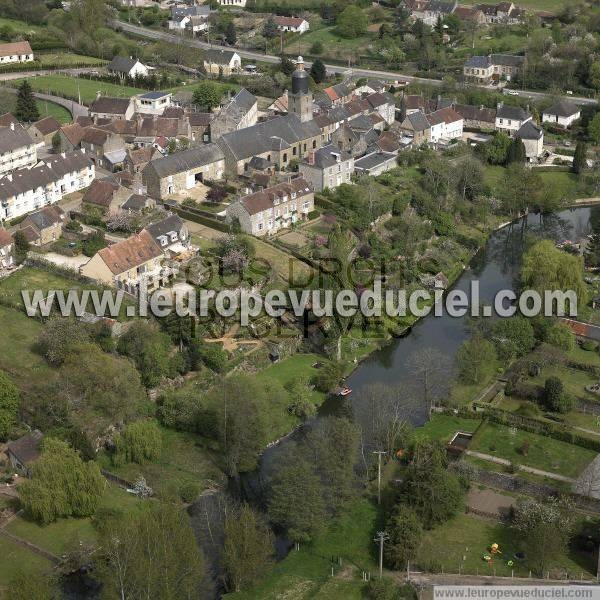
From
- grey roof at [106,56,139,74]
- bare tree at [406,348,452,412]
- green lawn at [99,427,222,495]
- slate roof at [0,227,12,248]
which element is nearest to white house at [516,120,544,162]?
bare tree at [406,348,452,412]

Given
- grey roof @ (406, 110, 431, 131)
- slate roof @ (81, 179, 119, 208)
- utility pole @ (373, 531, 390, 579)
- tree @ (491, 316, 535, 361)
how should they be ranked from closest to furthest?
utility pole @ (373, 531, 390, 579) → tree @ (491, 316, 535, 361) → slate roof @ (81, 179, 119, 208) → grey roof @ (406, 110, 431, 131)

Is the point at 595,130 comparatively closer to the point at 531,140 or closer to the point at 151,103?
the point at 531,140

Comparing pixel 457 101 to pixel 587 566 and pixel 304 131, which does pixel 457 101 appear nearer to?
pixel 304 131

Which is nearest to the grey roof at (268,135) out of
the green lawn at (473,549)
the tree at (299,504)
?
the tree at (299,504)

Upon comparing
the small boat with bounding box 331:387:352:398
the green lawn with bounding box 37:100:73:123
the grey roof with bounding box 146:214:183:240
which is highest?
the grey roof with bounding box 146:214:183:240

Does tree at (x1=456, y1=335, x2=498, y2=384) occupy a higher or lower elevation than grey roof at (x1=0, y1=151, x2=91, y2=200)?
lower

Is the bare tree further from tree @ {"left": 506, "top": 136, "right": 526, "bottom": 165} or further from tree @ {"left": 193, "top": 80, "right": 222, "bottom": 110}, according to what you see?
tree @ {"left": 193, "top": 80, "right": 222, "bottom": 110}

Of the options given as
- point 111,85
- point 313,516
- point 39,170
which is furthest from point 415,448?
point 111,85

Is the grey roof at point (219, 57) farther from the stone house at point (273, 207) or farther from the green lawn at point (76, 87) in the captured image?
the stone house at point (273, 207)
